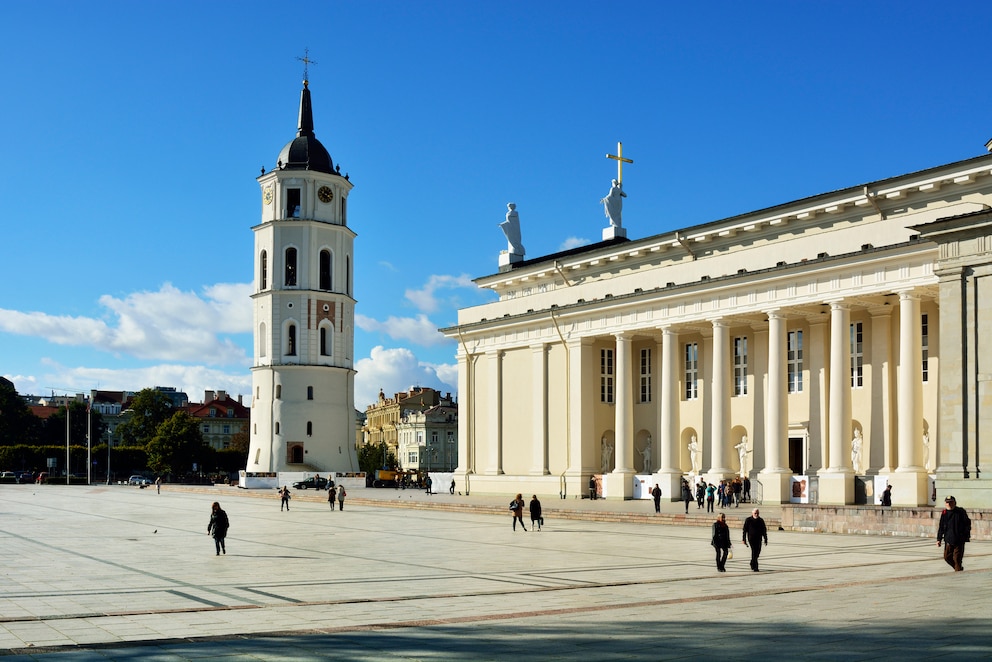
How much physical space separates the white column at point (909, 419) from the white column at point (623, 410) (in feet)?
49.3

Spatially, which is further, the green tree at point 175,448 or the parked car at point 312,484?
the green tree at point 175,448

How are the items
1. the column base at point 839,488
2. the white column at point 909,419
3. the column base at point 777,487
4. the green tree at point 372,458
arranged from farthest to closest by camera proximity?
the green tree at point 372,458 < the column base at point 777,487 < the column base at point 839,488 < the white column at point 909,419

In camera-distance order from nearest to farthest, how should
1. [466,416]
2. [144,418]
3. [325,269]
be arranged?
[466,416] → [325,269] → [144,418]

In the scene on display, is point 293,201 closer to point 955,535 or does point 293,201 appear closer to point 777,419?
point 777,419

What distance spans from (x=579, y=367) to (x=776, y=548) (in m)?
28.0

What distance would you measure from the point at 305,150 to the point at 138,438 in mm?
56054

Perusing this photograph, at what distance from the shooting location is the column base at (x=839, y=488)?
40188 mm

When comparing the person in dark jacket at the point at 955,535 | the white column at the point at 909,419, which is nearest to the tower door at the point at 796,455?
the white column at the point at 909,419

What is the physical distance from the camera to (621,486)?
5109 centimetres

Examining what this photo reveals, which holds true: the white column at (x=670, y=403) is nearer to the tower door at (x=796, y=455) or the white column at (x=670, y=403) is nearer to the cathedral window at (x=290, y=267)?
the tower door at (x=796, y=455)

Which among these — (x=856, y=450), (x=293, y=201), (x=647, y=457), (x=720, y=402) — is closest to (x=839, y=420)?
(x=856, y=450)

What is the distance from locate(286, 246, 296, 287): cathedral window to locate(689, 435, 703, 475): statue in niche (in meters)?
49.9

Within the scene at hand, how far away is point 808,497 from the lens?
42.4 m

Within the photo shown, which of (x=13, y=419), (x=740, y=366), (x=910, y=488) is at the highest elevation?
(x=740, y=366)
